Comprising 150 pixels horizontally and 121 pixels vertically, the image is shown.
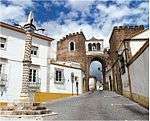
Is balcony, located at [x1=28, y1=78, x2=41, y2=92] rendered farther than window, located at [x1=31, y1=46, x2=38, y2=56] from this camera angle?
No

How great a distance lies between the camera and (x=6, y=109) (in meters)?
12.1

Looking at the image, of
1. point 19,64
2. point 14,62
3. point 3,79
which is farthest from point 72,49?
point 3,79

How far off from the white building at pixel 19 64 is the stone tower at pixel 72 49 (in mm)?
15171

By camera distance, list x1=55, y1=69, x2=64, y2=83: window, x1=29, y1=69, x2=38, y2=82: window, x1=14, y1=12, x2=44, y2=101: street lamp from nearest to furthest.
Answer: x1=14, y1=12, x2=44, y2=101: street lamp < x1=29, y1=69, x2=38, y2=82: window < x1=55, y1=69, x2=64, y2=83: window

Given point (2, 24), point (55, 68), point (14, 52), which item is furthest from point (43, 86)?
point (2, 24)

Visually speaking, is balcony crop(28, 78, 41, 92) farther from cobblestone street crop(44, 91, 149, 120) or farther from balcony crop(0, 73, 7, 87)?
cobblestone street crop(44, 91, 149, 120)

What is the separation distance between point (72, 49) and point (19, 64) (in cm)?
2094

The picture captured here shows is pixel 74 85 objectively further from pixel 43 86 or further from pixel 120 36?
pixel 120 36

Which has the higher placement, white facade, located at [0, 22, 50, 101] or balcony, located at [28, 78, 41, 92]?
white facade, located at [0, 22, 50, 101]

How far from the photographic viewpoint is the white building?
22.1 m

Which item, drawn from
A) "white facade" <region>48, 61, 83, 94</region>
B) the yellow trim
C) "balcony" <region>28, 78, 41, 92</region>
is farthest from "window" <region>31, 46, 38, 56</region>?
the yellow trim

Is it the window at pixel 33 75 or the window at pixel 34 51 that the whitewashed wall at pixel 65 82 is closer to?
the window at pixel 33 75

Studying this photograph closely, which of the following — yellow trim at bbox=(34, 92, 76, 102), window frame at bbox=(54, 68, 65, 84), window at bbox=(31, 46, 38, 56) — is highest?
window at bbox=(31, 46, 38, 56)

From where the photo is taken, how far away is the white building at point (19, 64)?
22056mm
